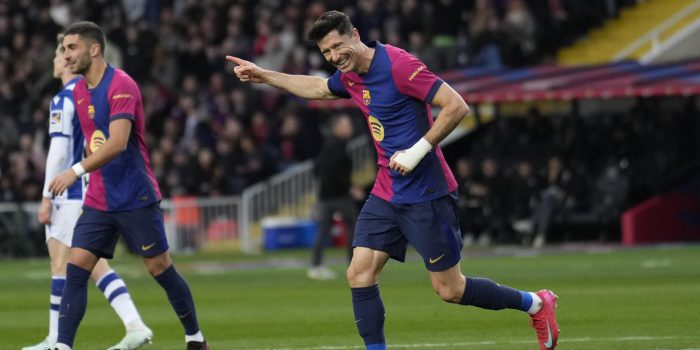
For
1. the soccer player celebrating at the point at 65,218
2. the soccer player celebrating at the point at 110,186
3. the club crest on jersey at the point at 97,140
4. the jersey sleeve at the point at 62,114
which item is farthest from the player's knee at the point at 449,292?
the jersey sleeve at the point at 62,114

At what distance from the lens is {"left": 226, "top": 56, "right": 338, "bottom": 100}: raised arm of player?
37.1 ft

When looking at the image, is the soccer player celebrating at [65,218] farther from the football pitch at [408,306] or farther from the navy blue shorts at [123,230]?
the navy blue shorts at [123,230]

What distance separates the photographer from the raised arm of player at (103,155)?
1154 centimetres

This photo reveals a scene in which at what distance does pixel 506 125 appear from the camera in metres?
31.7

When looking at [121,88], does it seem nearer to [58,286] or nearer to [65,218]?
[65,218]

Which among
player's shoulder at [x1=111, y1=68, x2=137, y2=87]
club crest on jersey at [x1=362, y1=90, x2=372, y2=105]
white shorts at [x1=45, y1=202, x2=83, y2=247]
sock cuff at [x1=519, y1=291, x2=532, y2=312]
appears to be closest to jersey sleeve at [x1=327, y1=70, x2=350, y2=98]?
club crest on jersey at [x1=362, y1=90, x2=372, y2=105]

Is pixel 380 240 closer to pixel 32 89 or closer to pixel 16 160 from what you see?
pixel 16 160

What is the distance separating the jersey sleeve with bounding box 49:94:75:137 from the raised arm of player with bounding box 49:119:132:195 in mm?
1125

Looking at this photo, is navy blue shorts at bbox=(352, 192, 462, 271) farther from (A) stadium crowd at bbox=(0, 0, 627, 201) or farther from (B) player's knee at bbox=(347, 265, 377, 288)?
(A) stadium crowd at bbox=(0, 0, 627, 201)

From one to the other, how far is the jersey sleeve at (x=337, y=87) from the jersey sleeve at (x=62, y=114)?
2500mm

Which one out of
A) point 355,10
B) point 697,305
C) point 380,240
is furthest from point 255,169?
point 380,240

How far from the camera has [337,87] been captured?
1113 cm

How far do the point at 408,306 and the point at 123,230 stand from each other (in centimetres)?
530

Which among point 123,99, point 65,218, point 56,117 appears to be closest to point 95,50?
point 123,99
